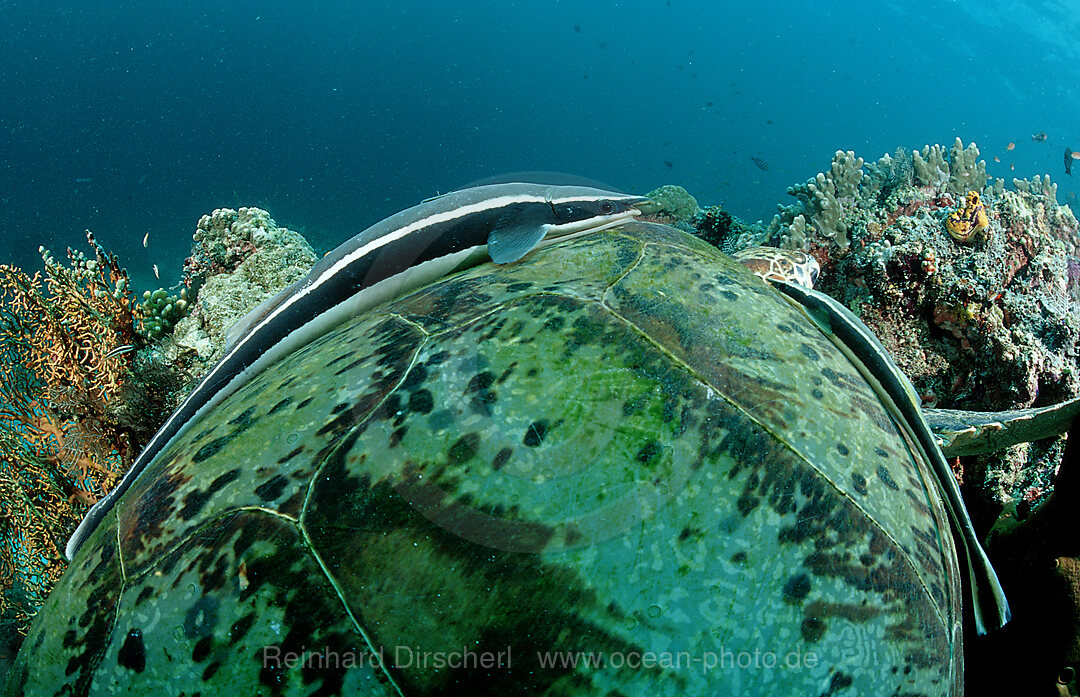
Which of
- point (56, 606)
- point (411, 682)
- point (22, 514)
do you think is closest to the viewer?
point (411, 682)

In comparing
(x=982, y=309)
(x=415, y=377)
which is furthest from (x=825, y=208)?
(x=415, y=377)

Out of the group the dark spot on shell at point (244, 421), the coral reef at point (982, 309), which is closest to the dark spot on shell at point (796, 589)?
the dark spot on shell at point (244, 421)

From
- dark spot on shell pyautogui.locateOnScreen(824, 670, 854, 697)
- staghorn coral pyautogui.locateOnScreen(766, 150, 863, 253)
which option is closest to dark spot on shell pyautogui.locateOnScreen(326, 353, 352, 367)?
dark spot on shell pyautogui.locateOnScreen(824, 670, 854, 697)

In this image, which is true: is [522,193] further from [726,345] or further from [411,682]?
[411,682]

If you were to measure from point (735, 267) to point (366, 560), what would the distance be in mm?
1397

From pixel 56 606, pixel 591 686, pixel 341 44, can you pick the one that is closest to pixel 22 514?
pixel 56 606

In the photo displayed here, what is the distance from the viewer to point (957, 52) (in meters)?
69.1

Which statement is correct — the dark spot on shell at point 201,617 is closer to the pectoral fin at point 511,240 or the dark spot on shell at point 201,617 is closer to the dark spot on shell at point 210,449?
the dark spot on shell at point 210,449

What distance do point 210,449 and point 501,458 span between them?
0.73 m

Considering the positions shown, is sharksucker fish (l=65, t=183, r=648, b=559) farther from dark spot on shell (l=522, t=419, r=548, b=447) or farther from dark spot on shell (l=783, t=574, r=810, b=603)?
dark spot on shell (l=783, t=574, r=810, b=603)

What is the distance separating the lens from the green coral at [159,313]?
361cm

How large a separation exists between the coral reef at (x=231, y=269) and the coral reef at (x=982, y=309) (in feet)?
14.4

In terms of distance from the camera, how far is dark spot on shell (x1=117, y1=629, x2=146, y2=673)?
96 cm

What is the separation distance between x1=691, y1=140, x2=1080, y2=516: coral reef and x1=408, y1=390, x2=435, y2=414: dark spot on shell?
3.39 m
